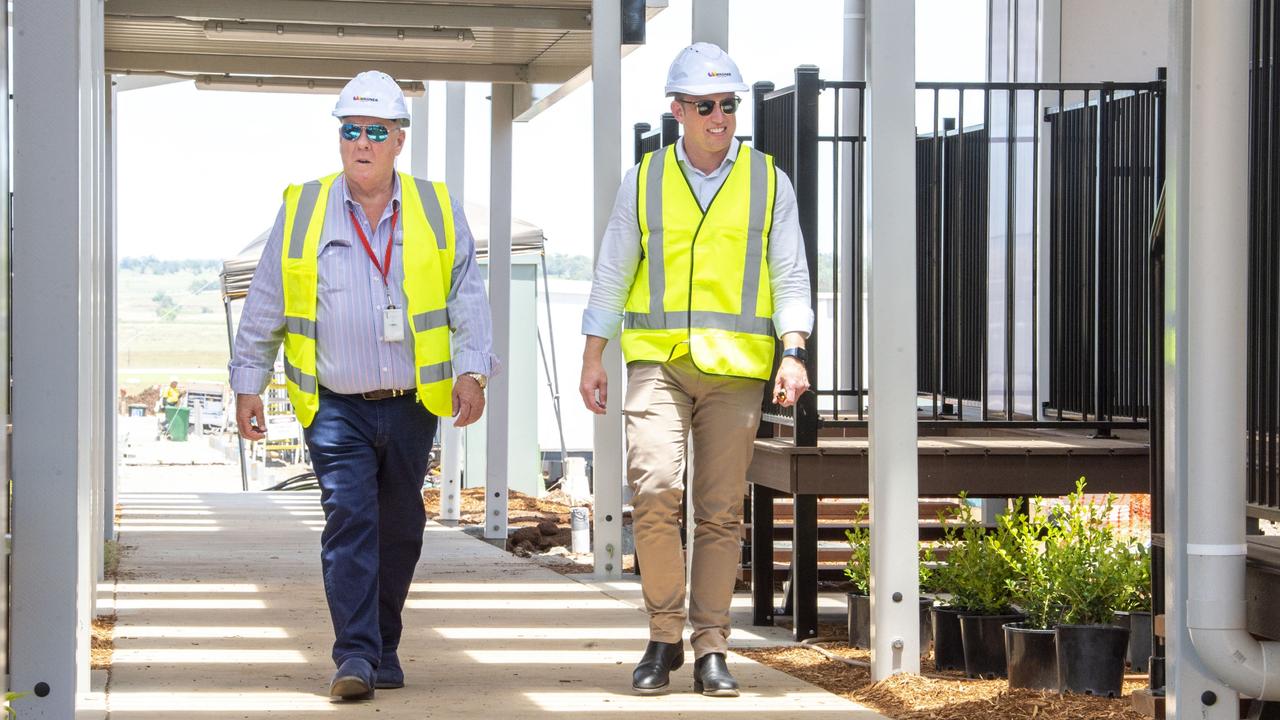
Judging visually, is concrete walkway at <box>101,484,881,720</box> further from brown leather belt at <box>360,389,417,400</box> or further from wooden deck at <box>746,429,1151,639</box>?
brown leather belt at <box>360,389,417,400</box>

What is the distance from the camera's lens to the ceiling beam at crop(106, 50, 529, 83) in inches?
487

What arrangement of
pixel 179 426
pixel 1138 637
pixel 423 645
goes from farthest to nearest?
pixel 179 426
pixel 423 645
pixel 1138 637

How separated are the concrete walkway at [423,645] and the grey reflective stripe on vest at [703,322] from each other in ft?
3.65

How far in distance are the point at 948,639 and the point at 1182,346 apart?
2.34 meters

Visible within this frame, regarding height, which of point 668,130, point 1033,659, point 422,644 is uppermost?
point 668,130

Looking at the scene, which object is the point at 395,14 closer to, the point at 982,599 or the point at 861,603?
the point at 861,603

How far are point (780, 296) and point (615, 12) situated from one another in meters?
4.33

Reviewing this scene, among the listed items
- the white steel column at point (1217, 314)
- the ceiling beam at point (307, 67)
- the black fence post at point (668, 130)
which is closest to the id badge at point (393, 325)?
the white steel column at point (1217, 314)

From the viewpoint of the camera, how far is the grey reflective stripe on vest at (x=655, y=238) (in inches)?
207

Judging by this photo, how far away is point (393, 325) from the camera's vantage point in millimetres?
5199

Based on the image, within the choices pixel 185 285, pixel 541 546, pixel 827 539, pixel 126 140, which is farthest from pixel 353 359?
pixel 185 285

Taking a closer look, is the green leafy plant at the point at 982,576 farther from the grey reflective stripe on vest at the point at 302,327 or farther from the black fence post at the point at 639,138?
the black fence post at the point at 639,138

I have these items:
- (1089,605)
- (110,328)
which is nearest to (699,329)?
(1089,605)

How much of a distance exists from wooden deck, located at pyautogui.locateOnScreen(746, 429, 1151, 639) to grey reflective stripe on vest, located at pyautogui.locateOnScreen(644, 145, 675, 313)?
65.8 inches
